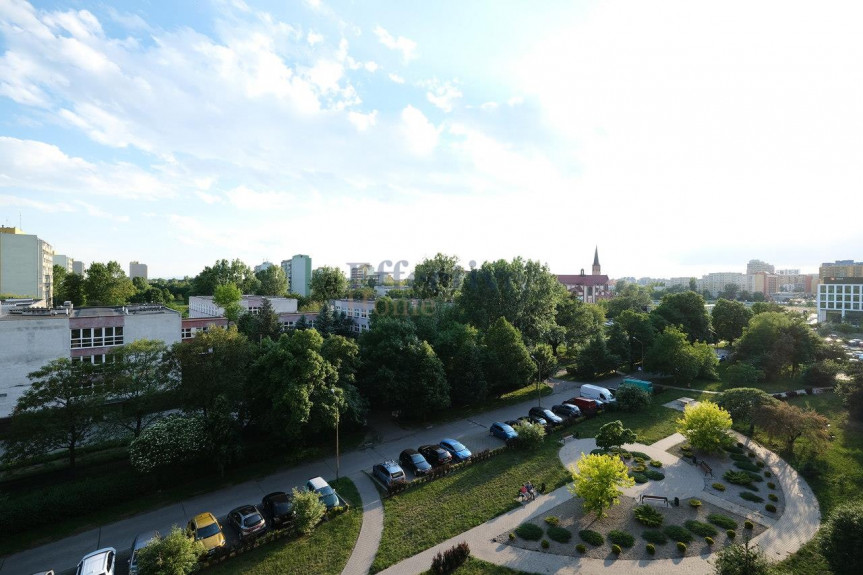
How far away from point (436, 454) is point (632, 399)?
51.9 ft

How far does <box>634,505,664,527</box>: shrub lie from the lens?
15.5 meters

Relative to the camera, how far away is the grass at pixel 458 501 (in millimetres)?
14820

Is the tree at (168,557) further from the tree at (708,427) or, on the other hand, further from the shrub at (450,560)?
the tree at (708,427)

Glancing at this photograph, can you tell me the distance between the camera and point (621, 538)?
48.2 feet

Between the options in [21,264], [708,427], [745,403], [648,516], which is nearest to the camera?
[648,516]

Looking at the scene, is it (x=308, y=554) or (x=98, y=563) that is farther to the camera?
(x=308, y=554)

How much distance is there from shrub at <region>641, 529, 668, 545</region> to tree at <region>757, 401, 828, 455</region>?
39.3 feet

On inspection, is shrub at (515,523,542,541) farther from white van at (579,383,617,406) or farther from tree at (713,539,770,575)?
white van at (579,383,617,406)

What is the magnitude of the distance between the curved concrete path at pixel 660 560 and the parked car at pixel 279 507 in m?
5.06

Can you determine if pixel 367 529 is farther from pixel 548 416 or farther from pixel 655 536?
pixel 548 416

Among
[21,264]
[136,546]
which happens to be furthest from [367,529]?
[21,264]

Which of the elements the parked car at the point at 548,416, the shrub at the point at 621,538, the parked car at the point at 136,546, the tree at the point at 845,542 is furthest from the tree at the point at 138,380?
the tree at the point at 845,542

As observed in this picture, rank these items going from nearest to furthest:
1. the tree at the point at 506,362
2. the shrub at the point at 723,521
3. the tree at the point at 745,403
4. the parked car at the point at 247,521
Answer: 1. the parked car at the point at 247,521
2. the shrub at the point at 723,521
3. the tree at the point at 745,403
4. the tree at the point at 506,362

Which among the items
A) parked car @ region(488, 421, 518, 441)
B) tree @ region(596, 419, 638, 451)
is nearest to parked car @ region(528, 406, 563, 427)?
parked car @ region(488, 421, 518, 441)
